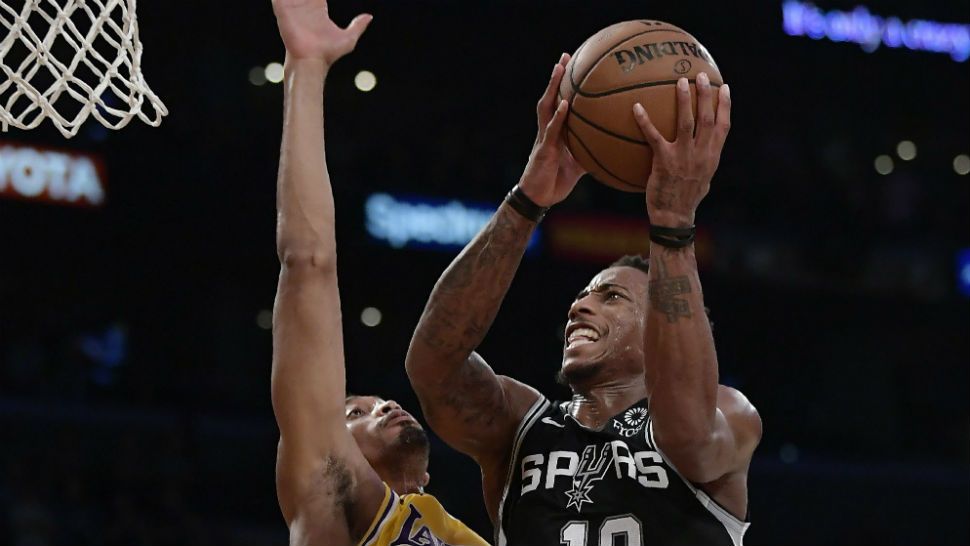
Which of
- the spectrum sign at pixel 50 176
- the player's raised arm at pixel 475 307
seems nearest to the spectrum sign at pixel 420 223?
the spectrum sign at pixel 50 176

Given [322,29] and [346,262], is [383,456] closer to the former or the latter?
[322,29]

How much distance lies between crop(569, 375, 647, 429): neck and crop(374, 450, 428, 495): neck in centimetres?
56

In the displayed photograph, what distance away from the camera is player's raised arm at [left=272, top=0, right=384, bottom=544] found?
2.65 meters

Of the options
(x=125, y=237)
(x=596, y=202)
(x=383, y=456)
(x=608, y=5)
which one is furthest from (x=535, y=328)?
(x=383, y=456)

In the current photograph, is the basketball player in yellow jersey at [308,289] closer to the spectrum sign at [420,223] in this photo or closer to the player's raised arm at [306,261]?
the player's raised arm at [306,261]

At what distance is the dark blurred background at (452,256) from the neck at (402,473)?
5742 mm

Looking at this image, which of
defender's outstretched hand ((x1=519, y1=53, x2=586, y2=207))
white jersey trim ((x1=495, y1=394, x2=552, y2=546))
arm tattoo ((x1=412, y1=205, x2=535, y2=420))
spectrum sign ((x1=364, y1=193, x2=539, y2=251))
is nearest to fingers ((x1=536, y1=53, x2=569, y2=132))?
defender's outstretched hand ((x1=519, y1=53, x2=586, y2=207))

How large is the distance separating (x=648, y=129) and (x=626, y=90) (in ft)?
0.41

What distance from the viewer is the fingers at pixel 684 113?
3.03m

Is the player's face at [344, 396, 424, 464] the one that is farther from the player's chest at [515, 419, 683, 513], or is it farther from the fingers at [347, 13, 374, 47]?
the fingers at [347, 13, 374, 47]

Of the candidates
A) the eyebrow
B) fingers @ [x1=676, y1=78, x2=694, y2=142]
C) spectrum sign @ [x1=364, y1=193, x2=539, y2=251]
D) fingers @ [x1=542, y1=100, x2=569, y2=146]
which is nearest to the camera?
fingers @ [x1=676, y1=78, x2=694, y2=142]

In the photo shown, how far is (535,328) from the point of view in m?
13.1

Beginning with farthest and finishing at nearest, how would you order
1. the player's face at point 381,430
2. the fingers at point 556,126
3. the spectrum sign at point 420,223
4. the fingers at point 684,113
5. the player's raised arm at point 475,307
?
the spectrum sign at point 420,223 < the player's face at point 381,430 < the player's raised arm at point 475,307 < the fingers at point 556,126 < the fingers at point 684,113

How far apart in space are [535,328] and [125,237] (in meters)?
4.10
